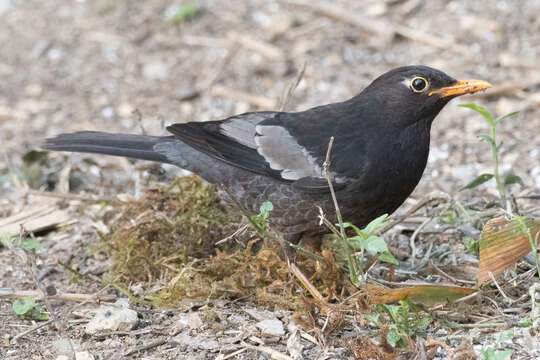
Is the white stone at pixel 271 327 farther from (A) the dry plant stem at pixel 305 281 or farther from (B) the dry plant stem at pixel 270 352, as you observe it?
A: (A) the dry plant stem at pixel 305 281

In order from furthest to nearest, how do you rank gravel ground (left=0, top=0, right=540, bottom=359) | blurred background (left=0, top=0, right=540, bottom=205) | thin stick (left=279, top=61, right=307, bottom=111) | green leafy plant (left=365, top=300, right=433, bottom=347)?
blurred background (left=0, top=0, right=540, bottom=205) < gravel ground (left=0, top=0, right=540, bottom=359) < thin stick (left=279, top=61, right=307, bottom=111) < green leafy plant (left=365, top=300, right=433, bottom=347)

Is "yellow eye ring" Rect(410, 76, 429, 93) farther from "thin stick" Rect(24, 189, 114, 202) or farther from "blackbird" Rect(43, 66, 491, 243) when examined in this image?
"thin stick" Rect(24, 189, 114, 202)

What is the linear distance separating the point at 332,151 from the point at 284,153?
1.13ft

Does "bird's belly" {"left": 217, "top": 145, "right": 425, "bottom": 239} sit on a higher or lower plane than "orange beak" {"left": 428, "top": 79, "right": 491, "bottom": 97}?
lower

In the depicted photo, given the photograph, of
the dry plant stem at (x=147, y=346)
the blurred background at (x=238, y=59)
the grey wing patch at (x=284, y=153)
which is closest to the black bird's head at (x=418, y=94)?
the grey wing patch at (x=284, y=153)

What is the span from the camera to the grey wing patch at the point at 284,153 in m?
4.39

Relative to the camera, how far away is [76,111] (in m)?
7.91

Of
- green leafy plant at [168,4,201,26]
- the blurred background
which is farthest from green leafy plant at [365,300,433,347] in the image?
green leafy plant at [168,4,201,26]

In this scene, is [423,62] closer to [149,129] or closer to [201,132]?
[149,129]

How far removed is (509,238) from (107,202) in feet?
9.95

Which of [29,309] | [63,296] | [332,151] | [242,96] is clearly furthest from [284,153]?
[242,96]

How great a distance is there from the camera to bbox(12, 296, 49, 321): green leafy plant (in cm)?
392

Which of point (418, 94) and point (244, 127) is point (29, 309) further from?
point (418, 94)

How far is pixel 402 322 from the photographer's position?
11.3 feet
